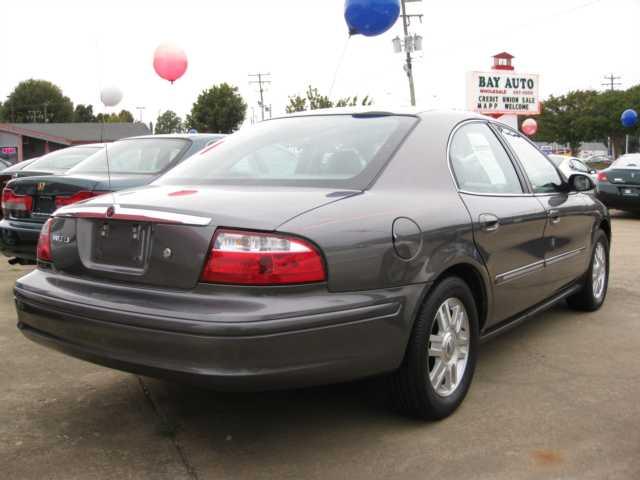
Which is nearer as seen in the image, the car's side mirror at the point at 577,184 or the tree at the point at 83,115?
the car's side mirror at the point at 577,184

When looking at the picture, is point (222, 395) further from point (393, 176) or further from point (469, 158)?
point (469, 158)

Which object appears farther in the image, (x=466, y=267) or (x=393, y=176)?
(x=466, y=267)

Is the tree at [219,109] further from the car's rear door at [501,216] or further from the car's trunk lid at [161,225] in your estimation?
the car's trunk lid at [161,225]

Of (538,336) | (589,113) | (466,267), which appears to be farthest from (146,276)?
(589,113)

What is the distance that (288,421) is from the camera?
3.24 metres

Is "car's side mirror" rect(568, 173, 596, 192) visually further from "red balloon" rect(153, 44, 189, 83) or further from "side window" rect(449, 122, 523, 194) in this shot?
"red balloon" rect(153, 44, 189, 83)

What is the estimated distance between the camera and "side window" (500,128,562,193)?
14.1 feet

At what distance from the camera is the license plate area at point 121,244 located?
9.02ft

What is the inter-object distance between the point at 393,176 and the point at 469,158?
0.77m

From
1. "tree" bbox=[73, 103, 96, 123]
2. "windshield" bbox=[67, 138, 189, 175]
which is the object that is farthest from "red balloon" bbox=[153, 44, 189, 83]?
A: "tree" bbox=[73, 103, 96, 123]

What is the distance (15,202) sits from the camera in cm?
579

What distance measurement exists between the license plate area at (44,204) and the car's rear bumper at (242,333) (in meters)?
2.91

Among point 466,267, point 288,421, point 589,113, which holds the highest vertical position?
point 589,113

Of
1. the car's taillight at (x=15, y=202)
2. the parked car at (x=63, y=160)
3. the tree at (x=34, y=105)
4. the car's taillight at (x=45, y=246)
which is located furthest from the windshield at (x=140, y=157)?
the tree at (x=34, y=105)
